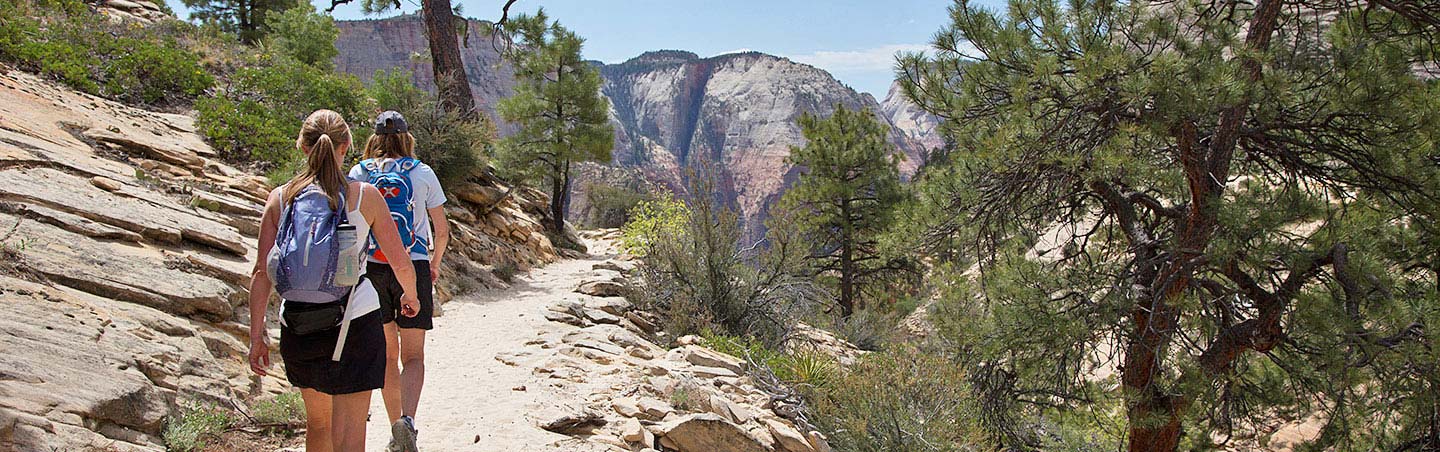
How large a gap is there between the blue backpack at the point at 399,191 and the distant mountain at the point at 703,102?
58.0 metres

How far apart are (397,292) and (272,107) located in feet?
24.3

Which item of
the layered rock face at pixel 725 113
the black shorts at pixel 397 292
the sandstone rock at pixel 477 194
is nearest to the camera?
the black shorts at pixel 397 292

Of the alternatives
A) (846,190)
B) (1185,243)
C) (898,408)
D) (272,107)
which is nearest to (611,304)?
(898,408)

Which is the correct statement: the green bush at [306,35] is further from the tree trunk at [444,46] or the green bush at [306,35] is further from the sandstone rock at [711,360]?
the sandstone rock at [711,360]

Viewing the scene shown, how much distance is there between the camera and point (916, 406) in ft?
16.1

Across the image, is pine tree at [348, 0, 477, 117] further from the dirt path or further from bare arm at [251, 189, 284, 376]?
bare arm at [251, 189, 284, 376]

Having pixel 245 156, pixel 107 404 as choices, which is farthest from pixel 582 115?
pixel 107 404

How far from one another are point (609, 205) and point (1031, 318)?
2485cm

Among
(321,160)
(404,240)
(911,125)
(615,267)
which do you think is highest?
(911,125)

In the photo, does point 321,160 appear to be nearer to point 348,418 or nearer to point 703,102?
point 348,418

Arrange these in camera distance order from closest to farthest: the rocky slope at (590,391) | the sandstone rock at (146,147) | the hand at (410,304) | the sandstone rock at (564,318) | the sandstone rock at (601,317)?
the hand at (410,304), the rocky slope at (590,391), the sandstone rock at (146,147), the sandstone rock at (564,318), the sandstone rock at (601,317)

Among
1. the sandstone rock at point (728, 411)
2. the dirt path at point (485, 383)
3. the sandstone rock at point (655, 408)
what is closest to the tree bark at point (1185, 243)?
the sandstone rock at point (728, 411)

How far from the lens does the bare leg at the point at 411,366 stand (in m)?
3.27

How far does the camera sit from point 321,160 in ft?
8.07
